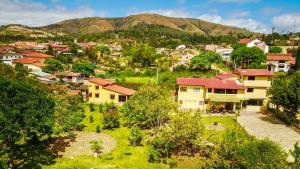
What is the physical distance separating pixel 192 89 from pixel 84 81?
1194 inches

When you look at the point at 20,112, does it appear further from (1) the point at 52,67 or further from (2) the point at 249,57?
(2) the point at 249,57

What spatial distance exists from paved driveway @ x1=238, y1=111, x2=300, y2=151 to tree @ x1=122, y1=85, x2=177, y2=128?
9.94 metres

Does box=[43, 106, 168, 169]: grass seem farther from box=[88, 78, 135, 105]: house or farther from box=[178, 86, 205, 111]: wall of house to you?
box=[88, 78, 135, 105]: house

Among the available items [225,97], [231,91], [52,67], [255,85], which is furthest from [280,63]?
[52,67]

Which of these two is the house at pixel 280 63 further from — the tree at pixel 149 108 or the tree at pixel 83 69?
the tree at pixel 149 108

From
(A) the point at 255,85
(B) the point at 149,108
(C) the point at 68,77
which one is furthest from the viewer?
(C) the point at 68,77

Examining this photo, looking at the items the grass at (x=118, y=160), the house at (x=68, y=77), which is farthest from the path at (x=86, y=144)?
the house at (x=68, y=77)

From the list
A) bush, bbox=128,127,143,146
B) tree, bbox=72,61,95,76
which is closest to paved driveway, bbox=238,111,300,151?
bush, bbox=128,127,143,146

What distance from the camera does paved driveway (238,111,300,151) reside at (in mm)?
34250

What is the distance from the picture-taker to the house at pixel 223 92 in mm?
47219

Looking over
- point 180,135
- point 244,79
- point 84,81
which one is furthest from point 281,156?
point 84,81

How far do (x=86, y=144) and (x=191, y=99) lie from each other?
19.4m

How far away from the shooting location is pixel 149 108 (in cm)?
3841

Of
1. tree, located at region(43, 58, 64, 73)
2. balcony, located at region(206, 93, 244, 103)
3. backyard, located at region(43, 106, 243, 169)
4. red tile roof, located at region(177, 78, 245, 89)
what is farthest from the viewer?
tree, located at region(43, 58, 64, 73)
